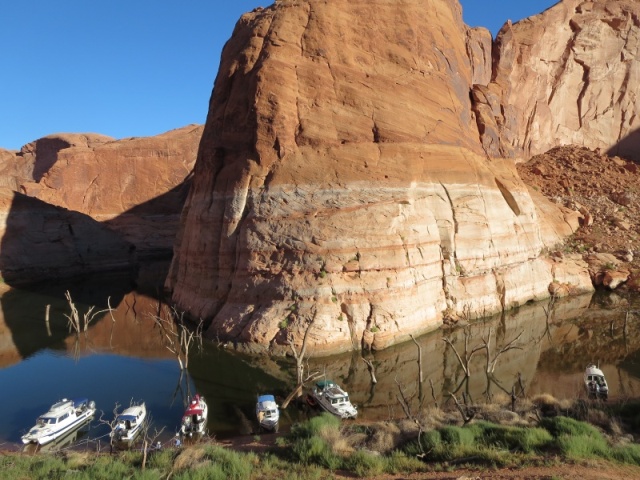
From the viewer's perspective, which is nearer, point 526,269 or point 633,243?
point 526,269

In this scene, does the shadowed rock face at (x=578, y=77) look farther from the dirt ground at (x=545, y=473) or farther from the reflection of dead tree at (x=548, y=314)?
the dirt ground at (x=545, y=473)

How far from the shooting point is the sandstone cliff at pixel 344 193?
77.3ft

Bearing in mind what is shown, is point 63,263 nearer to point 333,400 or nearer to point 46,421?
point 46,421

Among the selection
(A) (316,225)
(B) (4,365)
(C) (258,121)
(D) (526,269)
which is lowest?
(B) (4,365)

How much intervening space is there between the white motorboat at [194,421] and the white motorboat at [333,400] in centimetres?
431

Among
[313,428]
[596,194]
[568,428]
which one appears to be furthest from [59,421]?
[596,194]

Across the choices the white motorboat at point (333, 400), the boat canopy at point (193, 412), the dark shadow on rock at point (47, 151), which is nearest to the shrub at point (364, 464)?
the white motorboat at point (333, 400)

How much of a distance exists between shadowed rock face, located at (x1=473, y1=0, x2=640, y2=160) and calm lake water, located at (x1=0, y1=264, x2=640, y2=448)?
3029 cm

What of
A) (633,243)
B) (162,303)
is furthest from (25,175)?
(633,243)

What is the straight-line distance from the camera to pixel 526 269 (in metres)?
32.5

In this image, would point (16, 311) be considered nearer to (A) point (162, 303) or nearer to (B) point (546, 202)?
(A) point (162, 303)

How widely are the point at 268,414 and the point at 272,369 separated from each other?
5111 mm

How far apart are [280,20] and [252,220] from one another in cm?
1361

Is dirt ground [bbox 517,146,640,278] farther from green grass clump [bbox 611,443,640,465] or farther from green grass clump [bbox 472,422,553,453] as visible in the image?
green grass clump [bbox 472,422,553,453]
